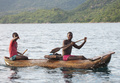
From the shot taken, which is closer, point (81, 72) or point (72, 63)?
point (81, 72)

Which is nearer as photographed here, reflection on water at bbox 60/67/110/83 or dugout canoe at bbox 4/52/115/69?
reflection on water at bbox 60/67/110/83

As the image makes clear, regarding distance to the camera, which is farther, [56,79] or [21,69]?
[21,69]

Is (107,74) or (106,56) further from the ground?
(106,56)

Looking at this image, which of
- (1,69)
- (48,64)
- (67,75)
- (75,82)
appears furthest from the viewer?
(1,69)

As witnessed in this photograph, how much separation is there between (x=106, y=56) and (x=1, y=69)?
7047 mm

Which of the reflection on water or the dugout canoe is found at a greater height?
the dugout canoe

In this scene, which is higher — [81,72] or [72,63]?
[72,63]

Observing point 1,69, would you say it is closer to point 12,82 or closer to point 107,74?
point 12,82

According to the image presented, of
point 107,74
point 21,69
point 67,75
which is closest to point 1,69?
point 21,69

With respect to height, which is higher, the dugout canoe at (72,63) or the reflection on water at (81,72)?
the dugout canoe at (72,63)

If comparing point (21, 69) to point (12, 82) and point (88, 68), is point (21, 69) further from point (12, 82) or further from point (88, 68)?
point (88, 68)

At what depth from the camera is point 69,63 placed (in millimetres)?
14867

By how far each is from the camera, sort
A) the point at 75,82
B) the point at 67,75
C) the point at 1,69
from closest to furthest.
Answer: the point at 75,82, the point at 67,75, the point at 1,69

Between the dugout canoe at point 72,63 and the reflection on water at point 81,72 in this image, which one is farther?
the dugout canoe at point 72,63
